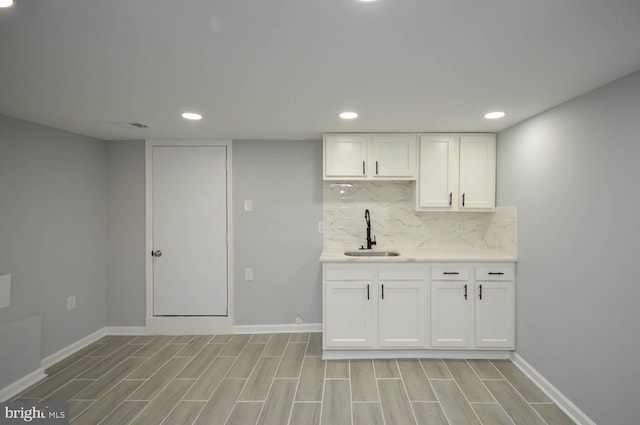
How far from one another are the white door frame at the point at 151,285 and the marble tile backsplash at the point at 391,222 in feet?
3.77

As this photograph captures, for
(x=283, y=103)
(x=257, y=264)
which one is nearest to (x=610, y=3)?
(x=283, y=103)

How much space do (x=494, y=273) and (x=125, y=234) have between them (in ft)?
13.2

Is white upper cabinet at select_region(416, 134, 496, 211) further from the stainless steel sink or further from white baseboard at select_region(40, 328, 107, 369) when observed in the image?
white baseboard at select_region(40, 328, 107, 369)

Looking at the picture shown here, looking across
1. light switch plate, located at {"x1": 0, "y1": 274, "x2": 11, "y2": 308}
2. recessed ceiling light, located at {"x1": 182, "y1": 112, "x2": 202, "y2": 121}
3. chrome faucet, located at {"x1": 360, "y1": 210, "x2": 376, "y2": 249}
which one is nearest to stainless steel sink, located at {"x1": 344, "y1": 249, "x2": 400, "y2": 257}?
chrome faucet, located at {"x1": 360, "y1": 210, "x2": 376, "y2": 249}

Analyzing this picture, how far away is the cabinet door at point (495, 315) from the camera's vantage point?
2.83 meters

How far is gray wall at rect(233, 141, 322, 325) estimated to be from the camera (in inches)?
140

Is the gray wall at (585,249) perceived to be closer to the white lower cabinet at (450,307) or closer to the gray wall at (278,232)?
the white lower cabinet at (450,307)

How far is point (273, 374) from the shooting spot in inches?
105

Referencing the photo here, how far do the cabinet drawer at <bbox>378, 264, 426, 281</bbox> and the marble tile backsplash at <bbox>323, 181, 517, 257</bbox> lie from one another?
0.67 metres

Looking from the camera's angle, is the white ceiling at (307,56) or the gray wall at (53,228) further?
the gray wall at (53,228)

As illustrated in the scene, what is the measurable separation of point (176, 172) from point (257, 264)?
1.44 m

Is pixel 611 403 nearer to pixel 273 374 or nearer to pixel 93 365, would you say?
pixel 273 374

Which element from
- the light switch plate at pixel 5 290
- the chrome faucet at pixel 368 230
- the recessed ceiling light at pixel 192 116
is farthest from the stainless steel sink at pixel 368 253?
the light switch plate at pixel 5 290

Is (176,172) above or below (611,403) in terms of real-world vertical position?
above
